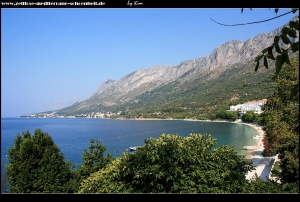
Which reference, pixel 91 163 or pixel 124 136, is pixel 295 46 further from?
pixel 124 136

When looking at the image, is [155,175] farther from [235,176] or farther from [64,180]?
[64,180]

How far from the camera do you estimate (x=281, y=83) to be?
348 inches

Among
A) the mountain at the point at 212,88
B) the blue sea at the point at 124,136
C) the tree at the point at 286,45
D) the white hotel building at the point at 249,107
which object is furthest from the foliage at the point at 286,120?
the white hotel building at the point at 249,107

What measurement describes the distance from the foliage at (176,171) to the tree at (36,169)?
10.1ft

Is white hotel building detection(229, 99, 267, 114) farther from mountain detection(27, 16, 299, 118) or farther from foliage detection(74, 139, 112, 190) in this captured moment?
foliage detection(74, 139, 112, 190)

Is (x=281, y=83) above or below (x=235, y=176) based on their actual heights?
above

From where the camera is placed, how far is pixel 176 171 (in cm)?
486

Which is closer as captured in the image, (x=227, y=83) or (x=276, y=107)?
(x=276, y=107)

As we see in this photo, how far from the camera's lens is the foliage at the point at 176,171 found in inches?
191

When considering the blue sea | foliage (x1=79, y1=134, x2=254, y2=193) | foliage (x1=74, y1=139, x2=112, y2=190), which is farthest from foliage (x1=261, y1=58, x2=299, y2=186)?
the blue sea

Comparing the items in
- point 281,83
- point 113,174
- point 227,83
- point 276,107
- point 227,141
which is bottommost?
point 227,141

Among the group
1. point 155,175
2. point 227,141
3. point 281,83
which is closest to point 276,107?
point 281,83

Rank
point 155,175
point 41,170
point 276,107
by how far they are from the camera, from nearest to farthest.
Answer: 1. point 155,175
2. point 41,170
3. point 276,107
